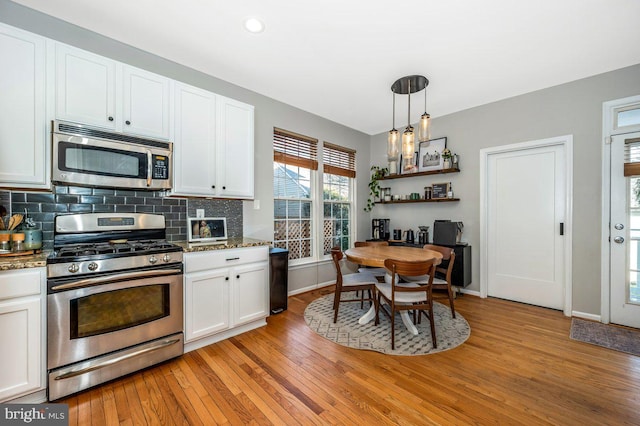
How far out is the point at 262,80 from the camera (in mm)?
3176

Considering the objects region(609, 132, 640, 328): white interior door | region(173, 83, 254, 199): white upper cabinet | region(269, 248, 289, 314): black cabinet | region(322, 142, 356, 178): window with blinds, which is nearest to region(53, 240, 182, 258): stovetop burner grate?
region(173, 83, 254, 199): white upper cabinet

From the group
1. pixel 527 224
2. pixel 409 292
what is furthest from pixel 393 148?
pixel 527 224

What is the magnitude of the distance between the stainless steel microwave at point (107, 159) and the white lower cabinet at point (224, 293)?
784mm

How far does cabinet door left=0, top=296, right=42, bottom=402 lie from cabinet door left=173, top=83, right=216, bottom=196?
1.29m

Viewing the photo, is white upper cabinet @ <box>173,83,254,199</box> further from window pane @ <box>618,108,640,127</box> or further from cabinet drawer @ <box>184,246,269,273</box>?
window pane @ <box>618,108,640,127</box>

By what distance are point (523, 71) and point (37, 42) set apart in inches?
175

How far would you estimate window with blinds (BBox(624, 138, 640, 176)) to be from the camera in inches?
110

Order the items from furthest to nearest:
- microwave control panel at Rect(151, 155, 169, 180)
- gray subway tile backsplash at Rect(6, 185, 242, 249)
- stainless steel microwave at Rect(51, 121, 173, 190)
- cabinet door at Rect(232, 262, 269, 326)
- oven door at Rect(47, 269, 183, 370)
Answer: cabinet door at Rect(232, 262, 269, 326)
microwave control panel at Rect(151, 155, 169, 180)
gray subway tile backsplash at Rect(6, 185, 242, 249)
stainless steel microwave at Rect(51, 121, 173, 190)
oven door at Rect(47, 269, 183, 370)

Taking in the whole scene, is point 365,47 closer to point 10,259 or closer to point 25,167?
point 25,167

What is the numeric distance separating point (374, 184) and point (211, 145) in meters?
3.18

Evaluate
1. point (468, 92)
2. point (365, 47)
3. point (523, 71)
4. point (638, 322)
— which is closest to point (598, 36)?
point (523, 71)

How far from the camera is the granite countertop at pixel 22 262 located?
1.58 metres

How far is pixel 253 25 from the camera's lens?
7.34 feet

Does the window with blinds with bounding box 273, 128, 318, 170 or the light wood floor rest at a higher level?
the window with blinds with bounding box 273, 128, 318, 170
